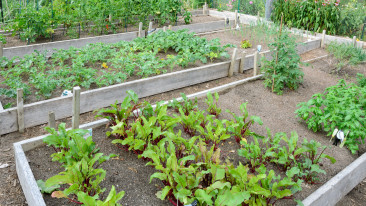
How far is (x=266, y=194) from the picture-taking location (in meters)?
2.84

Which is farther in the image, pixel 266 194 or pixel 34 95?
pixel 34 95

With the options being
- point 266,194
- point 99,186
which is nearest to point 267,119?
point 266,194

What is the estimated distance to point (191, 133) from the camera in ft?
13.4

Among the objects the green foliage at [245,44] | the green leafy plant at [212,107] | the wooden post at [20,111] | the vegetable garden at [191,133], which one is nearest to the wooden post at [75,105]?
the vegetable garden at [191,133]

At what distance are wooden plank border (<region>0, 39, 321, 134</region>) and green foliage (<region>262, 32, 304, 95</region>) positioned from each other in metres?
1.06

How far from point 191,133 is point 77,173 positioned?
5.23 ft

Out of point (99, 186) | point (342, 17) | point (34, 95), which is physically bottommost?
point (99, 186)

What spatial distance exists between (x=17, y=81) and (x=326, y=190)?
4.41 m

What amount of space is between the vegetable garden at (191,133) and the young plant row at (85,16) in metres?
1.20

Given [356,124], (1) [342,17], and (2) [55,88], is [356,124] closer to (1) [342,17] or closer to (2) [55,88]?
(2) [55,88]

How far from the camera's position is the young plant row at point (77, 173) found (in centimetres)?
263

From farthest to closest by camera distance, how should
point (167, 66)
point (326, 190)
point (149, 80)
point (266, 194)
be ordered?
1. point (167, 66)
2. point (149, 80)
3. point (326, 190)
4. point (266, 194)

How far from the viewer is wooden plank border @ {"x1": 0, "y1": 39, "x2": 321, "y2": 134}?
14.3ft

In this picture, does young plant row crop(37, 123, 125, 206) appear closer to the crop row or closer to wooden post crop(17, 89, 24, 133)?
the crop row
